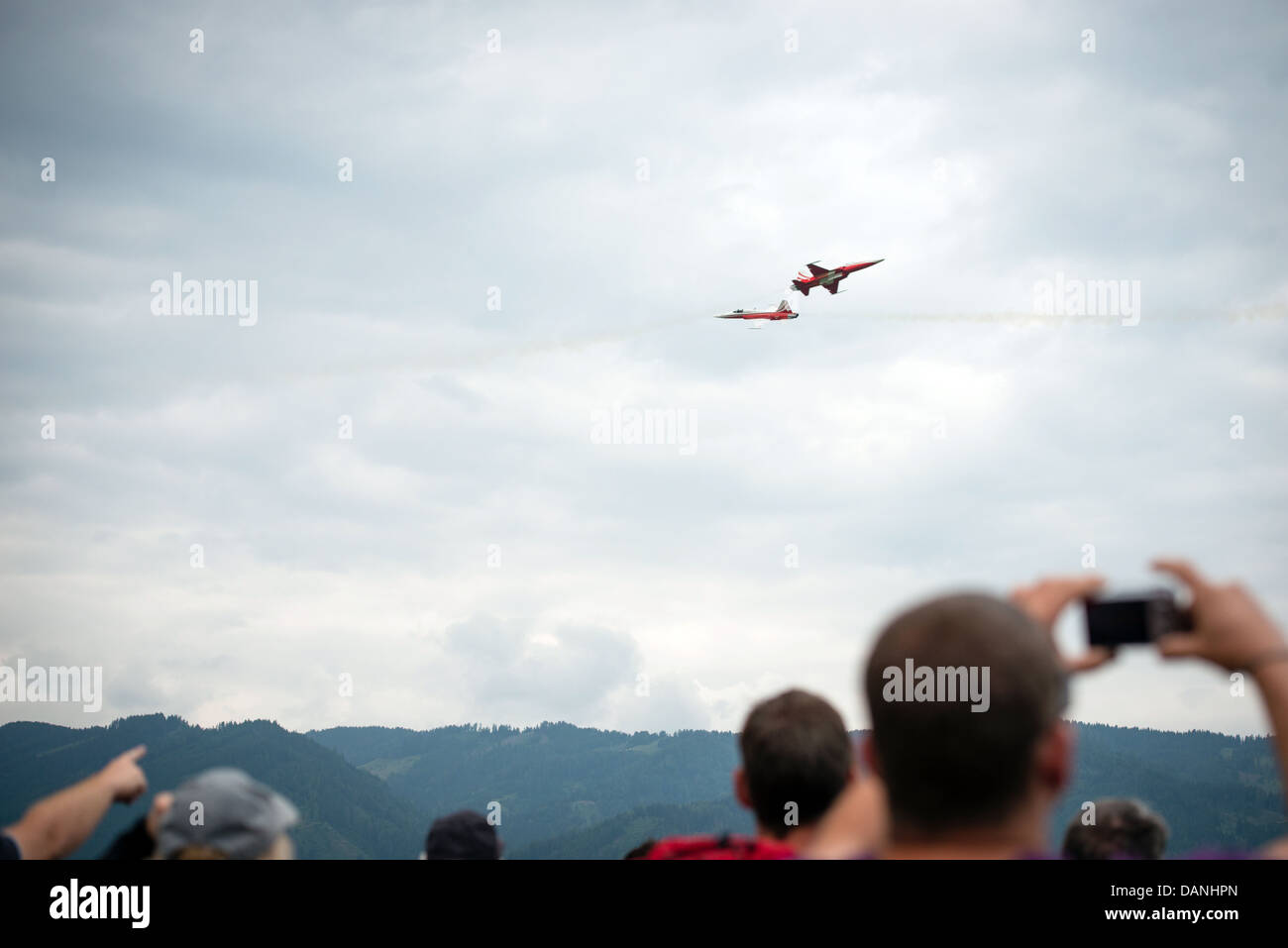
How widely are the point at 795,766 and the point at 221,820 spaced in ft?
11.5

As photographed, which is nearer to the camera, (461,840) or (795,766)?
(795,766)

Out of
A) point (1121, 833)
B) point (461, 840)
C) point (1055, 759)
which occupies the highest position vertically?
point (1055, 759)

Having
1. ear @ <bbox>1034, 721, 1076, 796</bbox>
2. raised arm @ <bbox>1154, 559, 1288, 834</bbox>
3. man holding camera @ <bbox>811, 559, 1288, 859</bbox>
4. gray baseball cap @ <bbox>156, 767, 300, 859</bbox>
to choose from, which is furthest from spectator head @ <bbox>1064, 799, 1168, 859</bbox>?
gray baseball cap @ <bbox>156, 767, 300, 859</bbox>

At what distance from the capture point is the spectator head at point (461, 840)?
27.0ft

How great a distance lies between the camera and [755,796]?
20.8ft

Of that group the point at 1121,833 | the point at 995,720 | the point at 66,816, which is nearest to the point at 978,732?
the point at 995,720

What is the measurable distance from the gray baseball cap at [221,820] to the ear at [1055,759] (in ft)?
13.6

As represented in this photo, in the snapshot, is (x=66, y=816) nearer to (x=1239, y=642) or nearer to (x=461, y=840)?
(x=461, y=840)

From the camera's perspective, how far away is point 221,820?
18.6 ft
